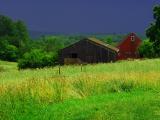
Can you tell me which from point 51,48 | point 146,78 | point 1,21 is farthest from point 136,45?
point 146,78

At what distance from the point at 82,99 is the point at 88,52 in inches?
3385

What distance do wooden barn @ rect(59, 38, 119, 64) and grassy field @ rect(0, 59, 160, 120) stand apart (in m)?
80.3

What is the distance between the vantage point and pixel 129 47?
116 meters

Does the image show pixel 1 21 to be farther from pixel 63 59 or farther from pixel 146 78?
pixel 146 78

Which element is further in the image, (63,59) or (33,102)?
(63,59)

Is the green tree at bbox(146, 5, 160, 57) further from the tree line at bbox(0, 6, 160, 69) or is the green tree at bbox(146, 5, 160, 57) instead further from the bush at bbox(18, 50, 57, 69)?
the bush at bbox(18, 50, 57, 69)

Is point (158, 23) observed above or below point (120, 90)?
above

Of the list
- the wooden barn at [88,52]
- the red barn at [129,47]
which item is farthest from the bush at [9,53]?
the wooden barn at [88,52]

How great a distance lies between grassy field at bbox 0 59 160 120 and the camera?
48.6 ft

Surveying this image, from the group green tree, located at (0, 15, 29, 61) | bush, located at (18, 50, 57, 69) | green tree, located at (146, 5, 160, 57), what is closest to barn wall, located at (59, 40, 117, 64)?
bush, located at (18, 50, 57, 69)

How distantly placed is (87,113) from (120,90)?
15.2 feet

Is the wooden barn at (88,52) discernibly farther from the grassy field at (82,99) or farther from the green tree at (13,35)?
the grassy field at (82,99)

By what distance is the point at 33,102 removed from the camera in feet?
53.1

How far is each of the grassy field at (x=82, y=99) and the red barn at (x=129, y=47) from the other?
299 feet
